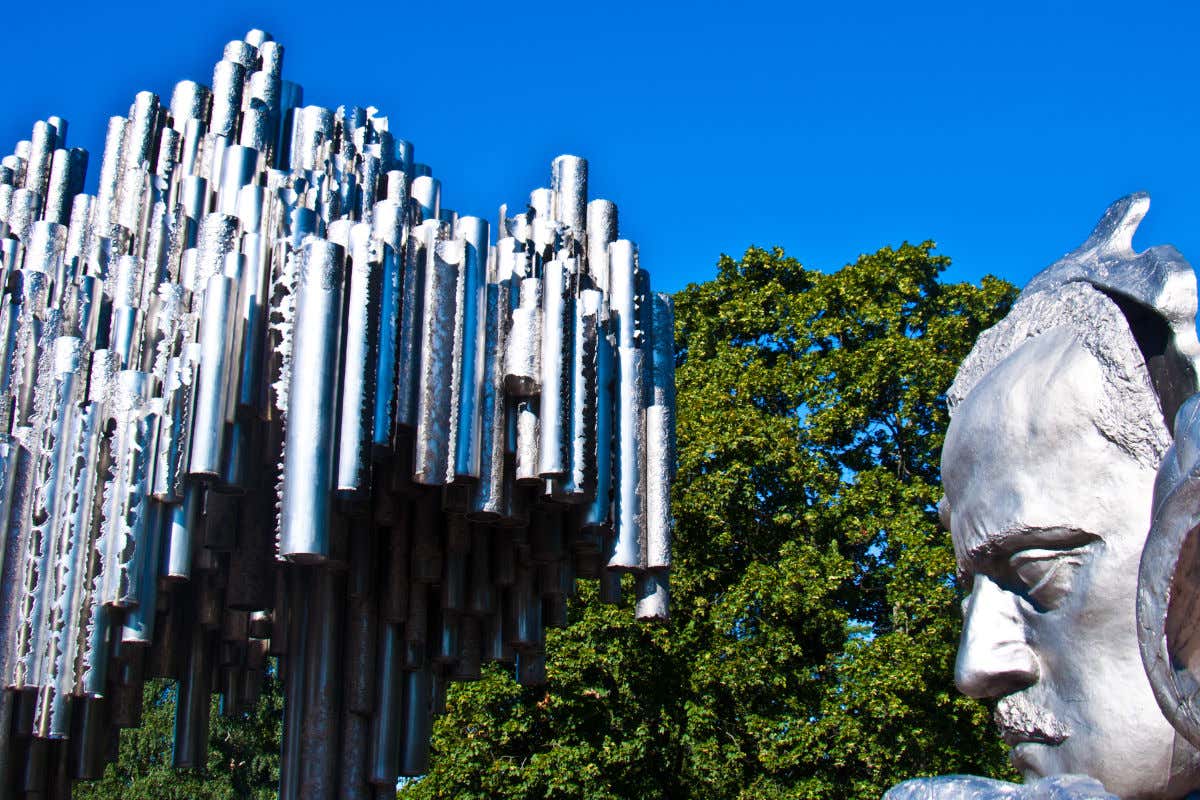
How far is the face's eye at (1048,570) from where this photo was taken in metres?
2.94

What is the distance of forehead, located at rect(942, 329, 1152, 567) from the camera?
293 cm

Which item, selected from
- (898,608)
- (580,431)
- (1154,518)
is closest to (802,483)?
(898,608)

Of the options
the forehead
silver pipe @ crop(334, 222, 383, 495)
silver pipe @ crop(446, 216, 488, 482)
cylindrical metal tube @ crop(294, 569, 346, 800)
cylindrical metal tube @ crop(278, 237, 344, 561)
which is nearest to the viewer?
the forehead

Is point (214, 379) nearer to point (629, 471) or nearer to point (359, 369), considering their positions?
point (359, 369)

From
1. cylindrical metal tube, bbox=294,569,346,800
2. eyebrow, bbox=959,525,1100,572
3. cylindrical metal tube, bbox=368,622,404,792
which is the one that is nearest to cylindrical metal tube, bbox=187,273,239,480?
cylindrical metal tube, bbox=294,569,346,800

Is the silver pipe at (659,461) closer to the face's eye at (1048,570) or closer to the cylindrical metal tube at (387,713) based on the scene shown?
the cylindrical metal tube at (387,713)

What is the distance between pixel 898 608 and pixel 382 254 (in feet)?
37.0

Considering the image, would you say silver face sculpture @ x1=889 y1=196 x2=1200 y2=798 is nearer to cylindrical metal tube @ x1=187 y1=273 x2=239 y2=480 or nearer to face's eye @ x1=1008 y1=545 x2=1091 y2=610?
face's eye @ x1=1008 y1=545 x2=1091 y2=610

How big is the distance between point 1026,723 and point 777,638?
529 inches

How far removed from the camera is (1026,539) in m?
3.01

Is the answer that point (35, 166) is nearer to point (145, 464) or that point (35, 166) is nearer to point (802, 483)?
point (145, 464)

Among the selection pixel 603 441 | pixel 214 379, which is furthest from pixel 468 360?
pixel 214 379

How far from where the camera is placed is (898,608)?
1658 centimetres

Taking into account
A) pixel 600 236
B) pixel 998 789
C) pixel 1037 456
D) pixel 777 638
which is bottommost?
pixel 998 789
